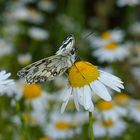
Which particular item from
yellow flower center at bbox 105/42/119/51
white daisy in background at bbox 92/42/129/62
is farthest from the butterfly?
yellow flower center at bbox 105/42/119/51

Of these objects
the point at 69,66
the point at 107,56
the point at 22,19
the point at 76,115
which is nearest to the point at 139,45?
the point at 107,56

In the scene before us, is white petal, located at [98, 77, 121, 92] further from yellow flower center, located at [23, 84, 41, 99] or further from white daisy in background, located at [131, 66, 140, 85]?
white daisy in background, located at [131, 66, 140, 85]

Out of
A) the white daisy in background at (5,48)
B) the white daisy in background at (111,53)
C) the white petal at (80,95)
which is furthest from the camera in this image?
the white daisy in background at (5,48)

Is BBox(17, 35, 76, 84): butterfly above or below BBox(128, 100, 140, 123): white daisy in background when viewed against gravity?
above

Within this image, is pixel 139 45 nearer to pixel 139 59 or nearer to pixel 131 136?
pixel 139 59

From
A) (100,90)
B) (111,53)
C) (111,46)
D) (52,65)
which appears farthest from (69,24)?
(100,90)

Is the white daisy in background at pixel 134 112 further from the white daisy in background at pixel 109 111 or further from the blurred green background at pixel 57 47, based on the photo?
the white daisy in background at pixel 109 111

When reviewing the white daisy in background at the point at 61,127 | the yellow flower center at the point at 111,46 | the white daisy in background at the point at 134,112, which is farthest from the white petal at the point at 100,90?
the yellow flower center at the point at 111,46

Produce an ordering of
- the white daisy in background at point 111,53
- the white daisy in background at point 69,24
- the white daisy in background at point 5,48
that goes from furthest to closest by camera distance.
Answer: the white daisy in background at point 69,24 < the white daisy in background at point 5,48 < the white daisy in background at point 111,53
